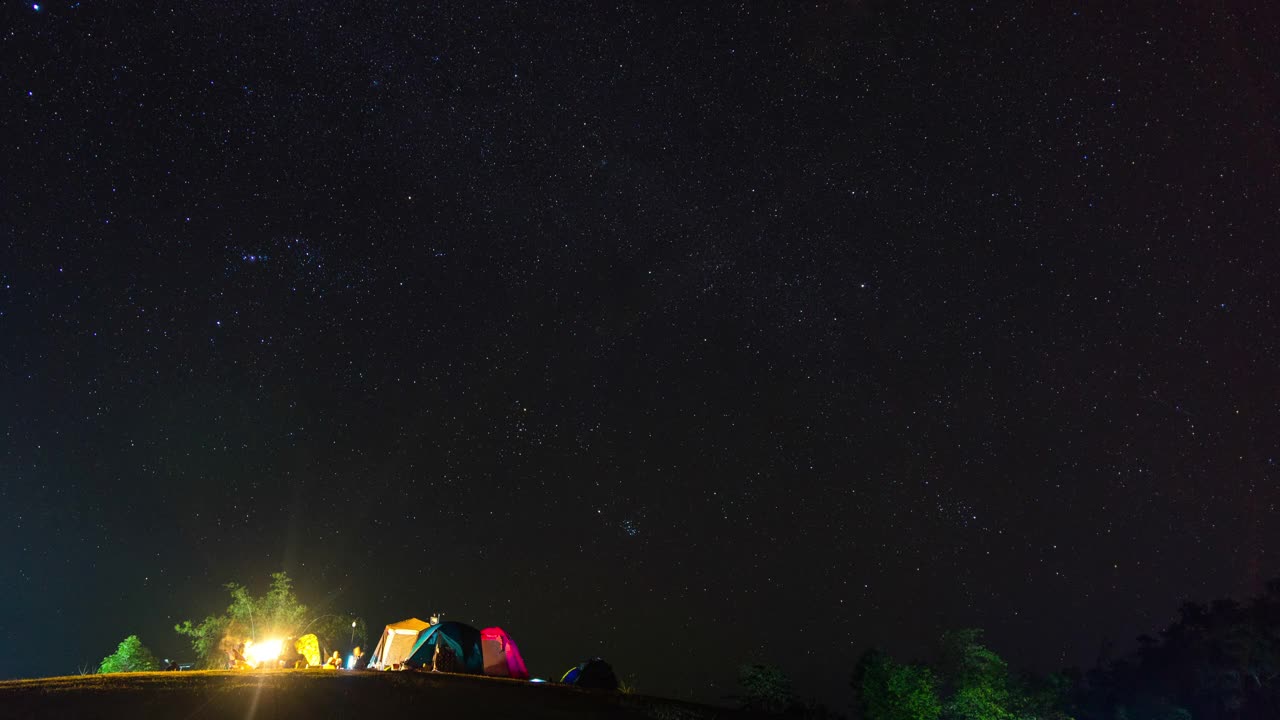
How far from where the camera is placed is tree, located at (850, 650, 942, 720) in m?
44.6

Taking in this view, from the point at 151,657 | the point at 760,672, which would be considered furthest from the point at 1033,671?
the point at 151,657

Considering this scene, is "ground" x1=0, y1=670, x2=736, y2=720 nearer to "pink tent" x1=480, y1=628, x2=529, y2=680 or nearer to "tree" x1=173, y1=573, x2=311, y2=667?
"pink tent" x1=480, y1=628, x2=529, y2=680

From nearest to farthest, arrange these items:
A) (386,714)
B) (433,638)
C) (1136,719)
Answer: (386,714), (433,638), (1136,719)

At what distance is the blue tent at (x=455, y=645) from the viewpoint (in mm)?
28938

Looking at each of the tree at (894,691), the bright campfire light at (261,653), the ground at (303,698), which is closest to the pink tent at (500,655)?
the ground at (303,698)

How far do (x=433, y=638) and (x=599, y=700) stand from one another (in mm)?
12016

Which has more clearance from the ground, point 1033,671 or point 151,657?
point 151,657

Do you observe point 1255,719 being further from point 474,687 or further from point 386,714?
point 386,714

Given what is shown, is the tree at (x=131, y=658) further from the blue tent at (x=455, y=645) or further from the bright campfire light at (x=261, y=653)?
the blue tent at (x=455, y=645)

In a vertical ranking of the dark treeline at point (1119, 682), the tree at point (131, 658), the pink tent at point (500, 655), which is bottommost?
the dark treeline at point (1119, 682)

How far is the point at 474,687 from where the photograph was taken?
20000 mm

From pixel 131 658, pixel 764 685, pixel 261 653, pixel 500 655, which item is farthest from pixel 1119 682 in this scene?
pixel 131 658

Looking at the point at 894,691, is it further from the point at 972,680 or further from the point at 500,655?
the point at 500,655

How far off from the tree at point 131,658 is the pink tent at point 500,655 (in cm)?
3254
